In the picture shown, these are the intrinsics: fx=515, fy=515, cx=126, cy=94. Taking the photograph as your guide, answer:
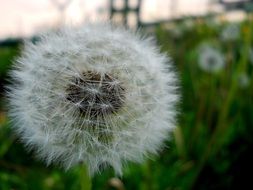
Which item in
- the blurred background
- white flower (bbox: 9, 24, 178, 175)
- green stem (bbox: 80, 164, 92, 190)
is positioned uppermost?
white flower (bbox: 9, 24, 178, 175)

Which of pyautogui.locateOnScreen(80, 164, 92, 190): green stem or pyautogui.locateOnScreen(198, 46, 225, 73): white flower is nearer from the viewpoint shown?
pyautogui.locateOnScreen(80, 164, 92, 190): green stem

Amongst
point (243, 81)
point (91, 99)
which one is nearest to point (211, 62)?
point (243, 81)

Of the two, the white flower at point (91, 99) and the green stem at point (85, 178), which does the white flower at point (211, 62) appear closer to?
the white flower at point (91, 99)

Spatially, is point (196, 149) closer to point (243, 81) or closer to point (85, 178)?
point (243, 81)

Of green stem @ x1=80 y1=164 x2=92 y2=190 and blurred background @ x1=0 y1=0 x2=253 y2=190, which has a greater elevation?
green stem @ x1=80 y1=164 x2=92 y2=190

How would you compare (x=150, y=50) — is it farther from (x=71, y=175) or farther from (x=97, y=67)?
(x=71, y=175)

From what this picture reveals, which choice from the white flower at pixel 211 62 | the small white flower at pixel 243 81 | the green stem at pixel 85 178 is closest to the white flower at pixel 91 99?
the green stem at pixel 85 178

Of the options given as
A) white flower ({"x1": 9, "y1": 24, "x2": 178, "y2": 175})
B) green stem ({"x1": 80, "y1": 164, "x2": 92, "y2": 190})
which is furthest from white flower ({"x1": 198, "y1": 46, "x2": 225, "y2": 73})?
green stem ({"x1": 80, "y1": 164, "x2": 92, "y2": 190})

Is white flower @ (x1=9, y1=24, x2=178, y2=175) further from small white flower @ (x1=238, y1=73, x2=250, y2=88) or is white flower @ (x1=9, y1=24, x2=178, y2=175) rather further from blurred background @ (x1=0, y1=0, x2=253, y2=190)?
small white flower @ (x1=238, y1=73, x2=250, y2=88)

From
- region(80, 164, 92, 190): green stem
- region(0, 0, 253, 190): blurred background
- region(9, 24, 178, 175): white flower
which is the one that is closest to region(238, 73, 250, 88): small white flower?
region(0, 0, 253, 190): blurred background
